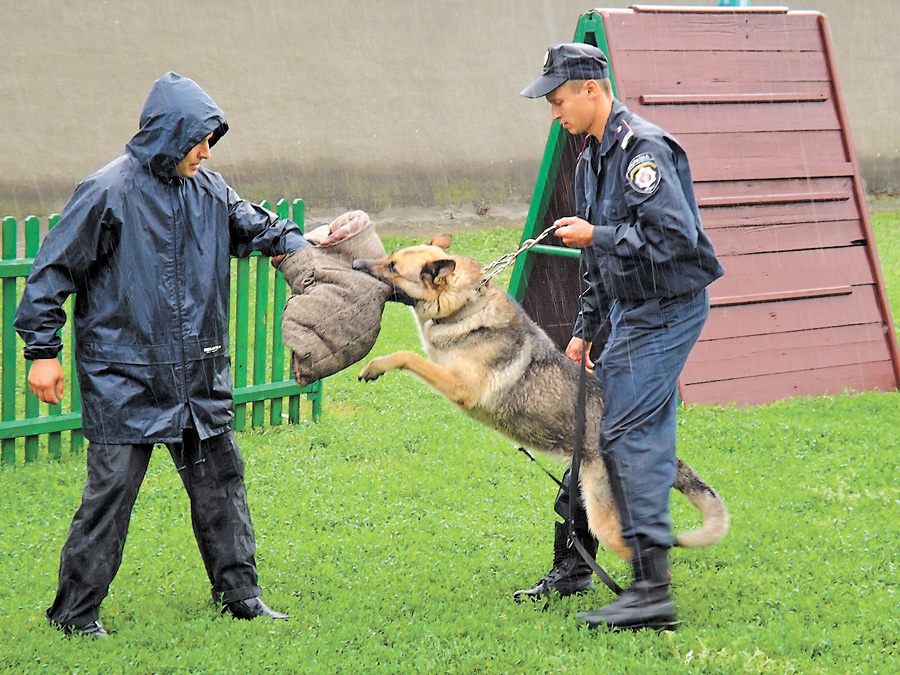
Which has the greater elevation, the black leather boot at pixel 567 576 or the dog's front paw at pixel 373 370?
the dog's front paw at pixel 373 370

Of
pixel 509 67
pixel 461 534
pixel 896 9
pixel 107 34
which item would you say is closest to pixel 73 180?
pixel 107 34

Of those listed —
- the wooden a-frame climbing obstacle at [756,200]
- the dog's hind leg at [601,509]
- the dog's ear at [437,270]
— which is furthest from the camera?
the wooden a-frame climbing obstacle at [756,200]

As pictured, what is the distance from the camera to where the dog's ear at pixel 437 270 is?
3.82 meters

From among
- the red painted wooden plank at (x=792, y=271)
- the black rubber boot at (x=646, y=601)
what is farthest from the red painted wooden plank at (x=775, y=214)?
the black rubber boot at (x=646, y=601)

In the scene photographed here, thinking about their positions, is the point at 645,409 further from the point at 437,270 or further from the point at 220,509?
the point at 220,509

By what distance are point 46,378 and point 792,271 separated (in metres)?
5.73

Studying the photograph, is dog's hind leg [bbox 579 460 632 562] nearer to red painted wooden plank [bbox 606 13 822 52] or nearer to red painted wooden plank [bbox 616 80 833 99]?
red painted wooden plank [bbox 616 80 833 99]

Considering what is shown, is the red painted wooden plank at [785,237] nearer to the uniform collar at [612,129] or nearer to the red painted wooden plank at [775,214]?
the red painted wooden plank at [775,214]

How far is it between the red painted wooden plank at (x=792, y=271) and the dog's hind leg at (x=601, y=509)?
3.49m

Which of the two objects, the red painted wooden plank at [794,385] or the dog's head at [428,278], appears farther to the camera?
the red painted wooden plank at [794,385]

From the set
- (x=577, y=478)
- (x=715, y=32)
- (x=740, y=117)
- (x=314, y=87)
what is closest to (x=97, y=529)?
(x=577, y=478)

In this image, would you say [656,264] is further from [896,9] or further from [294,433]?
[896,9]

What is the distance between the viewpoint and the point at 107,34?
12.1 m

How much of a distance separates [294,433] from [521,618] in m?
2.92
